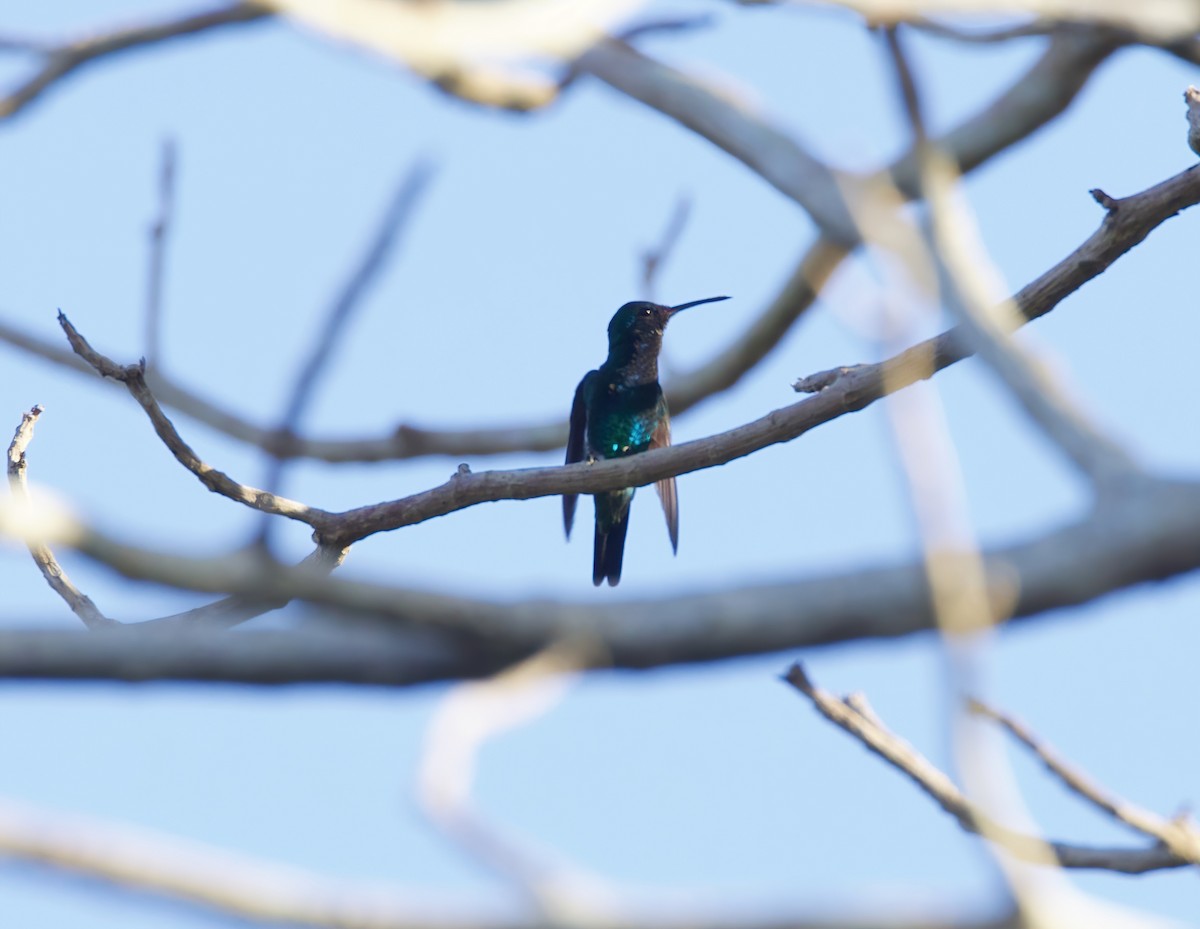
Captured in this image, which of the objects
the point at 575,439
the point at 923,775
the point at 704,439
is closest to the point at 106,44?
the point at 704,439

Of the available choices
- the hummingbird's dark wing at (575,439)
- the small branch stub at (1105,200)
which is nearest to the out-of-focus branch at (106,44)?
the small branch stub at (1105,200)

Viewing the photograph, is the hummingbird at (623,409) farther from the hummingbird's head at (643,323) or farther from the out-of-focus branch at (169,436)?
the out-of-focus branch at (169,436)

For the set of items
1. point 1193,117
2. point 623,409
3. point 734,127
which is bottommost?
point 734,127

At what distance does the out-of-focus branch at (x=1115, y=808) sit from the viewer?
341 centimetres

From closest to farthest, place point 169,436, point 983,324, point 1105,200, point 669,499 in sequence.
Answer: point 983,324 < point 1105,200 < point 169,436 < point 669,499

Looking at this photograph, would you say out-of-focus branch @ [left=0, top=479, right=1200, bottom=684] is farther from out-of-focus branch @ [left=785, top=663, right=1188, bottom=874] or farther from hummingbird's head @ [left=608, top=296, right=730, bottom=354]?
hummingbird's head @ [left=608, top=296, right=730, bottom=354]

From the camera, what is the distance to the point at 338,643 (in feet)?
6.23

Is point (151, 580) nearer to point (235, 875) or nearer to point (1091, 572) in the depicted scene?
point (235, 875)

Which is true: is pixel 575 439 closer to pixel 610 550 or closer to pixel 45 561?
pixel 610 550

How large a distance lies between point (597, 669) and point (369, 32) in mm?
1278

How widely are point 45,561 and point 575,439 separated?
12.9ft

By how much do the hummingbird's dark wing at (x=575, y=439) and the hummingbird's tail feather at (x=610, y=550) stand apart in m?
0.60

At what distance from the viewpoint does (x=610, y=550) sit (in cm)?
963

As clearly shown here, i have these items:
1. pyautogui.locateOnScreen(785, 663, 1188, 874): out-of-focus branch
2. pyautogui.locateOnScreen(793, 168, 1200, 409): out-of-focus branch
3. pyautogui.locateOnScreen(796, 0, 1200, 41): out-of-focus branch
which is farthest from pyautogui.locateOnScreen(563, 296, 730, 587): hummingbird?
pyautogui.locateOnScreen(796, 0, 1200, 41): out-of-focus branch
